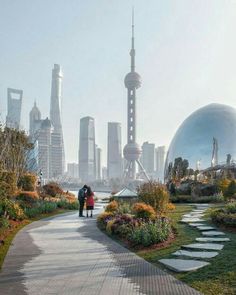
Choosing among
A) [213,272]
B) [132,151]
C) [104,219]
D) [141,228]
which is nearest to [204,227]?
[141,228]

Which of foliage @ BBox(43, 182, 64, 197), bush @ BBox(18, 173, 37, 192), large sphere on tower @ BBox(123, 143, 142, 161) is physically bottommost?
foliage @ BBox(43, 182, 64, 197)

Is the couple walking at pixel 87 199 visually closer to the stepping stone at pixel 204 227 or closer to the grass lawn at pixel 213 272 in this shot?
the stepping stone at pixel 204 227

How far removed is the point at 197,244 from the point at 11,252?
449 centimetres

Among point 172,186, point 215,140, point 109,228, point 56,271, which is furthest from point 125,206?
point 215,140

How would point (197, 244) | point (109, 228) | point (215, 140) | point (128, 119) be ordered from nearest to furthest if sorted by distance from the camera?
point (197, 244) < point (109, 228) < point (215, 140) < point (128, 119)

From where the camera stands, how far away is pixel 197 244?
973cm

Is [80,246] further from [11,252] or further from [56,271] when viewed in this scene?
[56,271]

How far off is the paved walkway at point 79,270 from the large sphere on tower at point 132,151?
132 metres

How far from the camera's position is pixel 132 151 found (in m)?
144

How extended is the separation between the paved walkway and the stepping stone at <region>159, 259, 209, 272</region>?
28 centimetres

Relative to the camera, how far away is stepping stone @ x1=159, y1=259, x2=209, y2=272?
7.45 metres

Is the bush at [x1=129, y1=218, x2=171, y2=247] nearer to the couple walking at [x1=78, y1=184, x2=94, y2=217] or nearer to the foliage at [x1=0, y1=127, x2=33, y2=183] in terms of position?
the couple walking at [x1=78, y1=184, x2=94, y2=217]

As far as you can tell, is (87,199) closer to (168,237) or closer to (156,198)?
(156,198)

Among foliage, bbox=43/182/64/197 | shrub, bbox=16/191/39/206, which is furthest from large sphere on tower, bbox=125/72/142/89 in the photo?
shrub, bbox=16/191/39/206
